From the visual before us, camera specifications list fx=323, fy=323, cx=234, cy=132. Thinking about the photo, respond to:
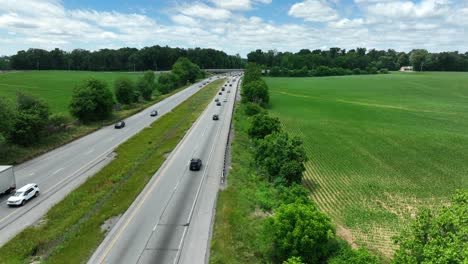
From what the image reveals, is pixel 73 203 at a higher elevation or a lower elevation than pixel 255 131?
lower

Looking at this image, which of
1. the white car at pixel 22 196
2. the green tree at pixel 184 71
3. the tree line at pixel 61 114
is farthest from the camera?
the green tree at pixel 184 71

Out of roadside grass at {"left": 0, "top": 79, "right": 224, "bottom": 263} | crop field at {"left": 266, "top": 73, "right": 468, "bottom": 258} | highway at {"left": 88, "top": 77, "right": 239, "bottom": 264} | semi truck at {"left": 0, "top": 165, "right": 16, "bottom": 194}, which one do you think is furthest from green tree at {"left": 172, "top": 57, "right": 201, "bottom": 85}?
semi truck at {"left": 0, "top": 165, "right": 16, "bottom": 194}

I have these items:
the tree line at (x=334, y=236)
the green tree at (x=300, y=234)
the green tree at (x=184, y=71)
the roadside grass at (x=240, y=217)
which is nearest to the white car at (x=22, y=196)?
the roadside grass at (x=240, y=217)

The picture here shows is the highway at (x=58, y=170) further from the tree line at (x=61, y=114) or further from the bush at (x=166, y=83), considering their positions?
the bush at (x=166, y=83)

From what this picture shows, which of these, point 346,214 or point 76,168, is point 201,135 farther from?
point 346,214

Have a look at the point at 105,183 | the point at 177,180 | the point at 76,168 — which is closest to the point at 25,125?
the point at 76,168

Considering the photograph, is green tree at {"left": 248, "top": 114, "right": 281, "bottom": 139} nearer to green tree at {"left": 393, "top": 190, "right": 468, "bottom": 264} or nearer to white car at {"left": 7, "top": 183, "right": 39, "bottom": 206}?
white car at {"left": 7, "top": 183, "right": 39, "bottom": 206}
